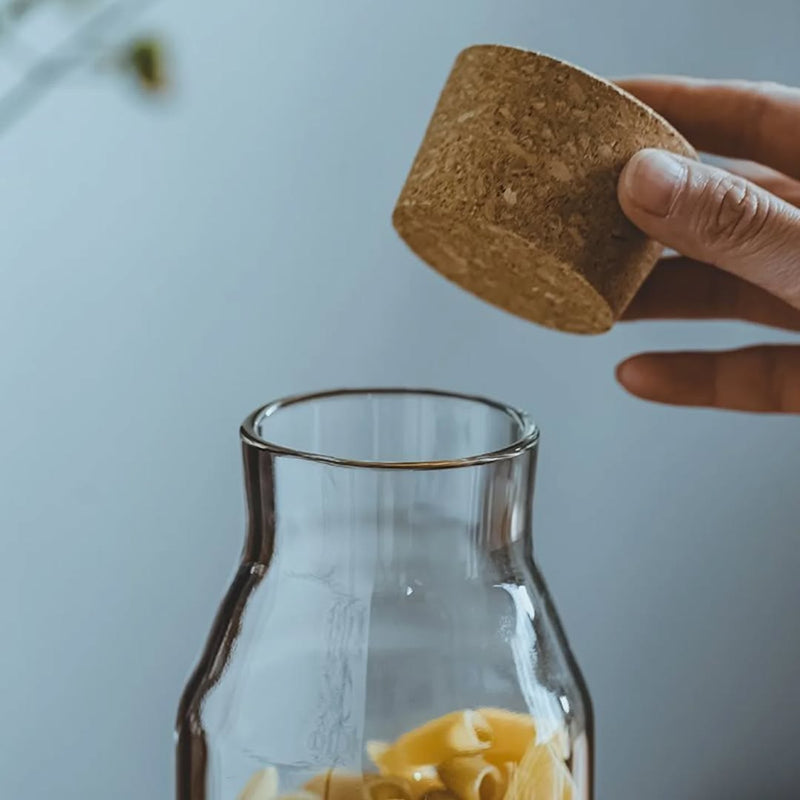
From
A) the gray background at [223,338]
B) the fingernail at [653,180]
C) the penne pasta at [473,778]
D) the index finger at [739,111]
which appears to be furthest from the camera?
the gray background at [223,338]

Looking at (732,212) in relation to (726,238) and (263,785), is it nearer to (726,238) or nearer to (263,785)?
(726,238)

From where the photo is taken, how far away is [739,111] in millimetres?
817

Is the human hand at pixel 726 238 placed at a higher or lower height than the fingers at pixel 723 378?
higher

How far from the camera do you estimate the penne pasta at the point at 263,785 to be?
441 millimetres

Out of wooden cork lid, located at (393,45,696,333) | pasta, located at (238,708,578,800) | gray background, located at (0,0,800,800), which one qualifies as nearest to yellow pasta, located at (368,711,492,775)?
pasta, located at (238,708,578,800)

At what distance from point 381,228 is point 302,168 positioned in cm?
9

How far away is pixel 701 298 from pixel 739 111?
0.15m

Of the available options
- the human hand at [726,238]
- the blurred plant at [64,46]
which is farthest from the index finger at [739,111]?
the blurred plant at [64,46]

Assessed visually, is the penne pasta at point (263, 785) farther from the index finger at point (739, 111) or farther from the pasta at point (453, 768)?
the index finger at point (739, 111)

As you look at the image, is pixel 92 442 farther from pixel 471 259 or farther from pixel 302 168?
pixel 471 259

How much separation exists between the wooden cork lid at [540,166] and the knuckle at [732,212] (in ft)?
0.12

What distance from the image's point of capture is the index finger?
2.65 feet

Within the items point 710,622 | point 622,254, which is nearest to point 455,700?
point 622,254

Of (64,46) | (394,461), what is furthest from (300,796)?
(64,46)
